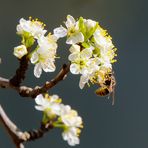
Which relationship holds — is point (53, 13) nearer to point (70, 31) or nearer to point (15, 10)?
point (15, 10)

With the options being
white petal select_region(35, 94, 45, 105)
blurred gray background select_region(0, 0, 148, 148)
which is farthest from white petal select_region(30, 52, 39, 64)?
blurred gray background select_region(0, 0, 148, 148)

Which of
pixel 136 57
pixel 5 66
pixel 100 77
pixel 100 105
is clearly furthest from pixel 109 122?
pixel 100 77

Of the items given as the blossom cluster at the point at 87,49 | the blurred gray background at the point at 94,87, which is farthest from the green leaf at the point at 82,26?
the blurred gray background at the point at 94,87

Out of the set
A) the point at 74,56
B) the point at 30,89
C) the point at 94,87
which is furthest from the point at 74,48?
the point at 94,87

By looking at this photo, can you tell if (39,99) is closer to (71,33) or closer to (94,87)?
(71,33)

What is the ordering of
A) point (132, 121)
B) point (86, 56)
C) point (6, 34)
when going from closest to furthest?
1. point (86, 56)
2. point (6, 34)
3. point (132, 121)

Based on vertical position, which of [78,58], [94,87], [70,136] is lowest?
[94,87]
